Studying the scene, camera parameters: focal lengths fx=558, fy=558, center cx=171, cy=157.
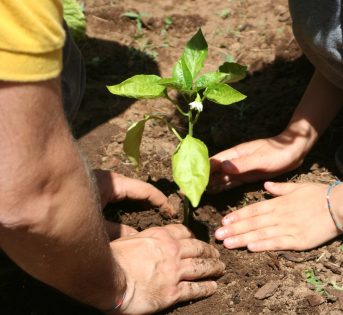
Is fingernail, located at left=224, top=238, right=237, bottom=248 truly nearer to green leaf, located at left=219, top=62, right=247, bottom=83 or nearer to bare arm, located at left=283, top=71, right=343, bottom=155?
bare arm, located at left=283, top=71, right=343, bottom=155

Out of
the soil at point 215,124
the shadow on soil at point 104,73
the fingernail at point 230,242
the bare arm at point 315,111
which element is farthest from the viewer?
the shadow on soil at point 104,73

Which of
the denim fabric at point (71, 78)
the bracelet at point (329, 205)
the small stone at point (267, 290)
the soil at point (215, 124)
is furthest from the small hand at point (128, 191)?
the bracelet at point (329, 205)

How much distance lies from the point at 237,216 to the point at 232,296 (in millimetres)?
298

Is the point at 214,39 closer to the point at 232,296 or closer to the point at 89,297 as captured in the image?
the point at 232,296

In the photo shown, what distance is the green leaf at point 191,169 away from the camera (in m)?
1.45

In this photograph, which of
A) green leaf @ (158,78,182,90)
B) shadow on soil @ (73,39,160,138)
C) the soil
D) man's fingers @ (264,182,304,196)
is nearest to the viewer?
green leaf @ (158,78,182,90)

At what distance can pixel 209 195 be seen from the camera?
2043 millimetres

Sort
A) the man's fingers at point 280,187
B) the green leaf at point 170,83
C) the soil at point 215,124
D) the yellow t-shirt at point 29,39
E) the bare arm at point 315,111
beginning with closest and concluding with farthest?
the yellow t-shirt at point 29,39, the green leaf at point 170,83, the soil at point 215,124, the man's fingers at point 280,187, the bare arm at point 315,111

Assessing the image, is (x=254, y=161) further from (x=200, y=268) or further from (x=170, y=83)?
(x=170, y=83)

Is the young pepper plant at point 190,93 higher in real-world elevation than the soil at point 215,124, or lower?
higher

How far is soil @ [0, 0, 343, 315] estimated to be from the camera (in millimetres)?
1754

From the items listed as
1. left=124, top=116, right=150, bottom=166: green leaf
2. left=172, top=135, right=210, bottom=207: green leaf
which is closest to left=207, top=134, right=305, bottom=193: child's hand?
left=124, top=116, right=150, bottom=166: green leaf

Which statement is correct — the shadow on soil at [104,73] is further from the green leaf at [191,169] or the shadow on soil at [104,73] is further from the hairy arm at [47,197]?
the hairy arm at [47,197]

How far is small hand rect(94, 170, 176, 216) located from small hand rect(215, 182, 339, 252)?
0.23 m
